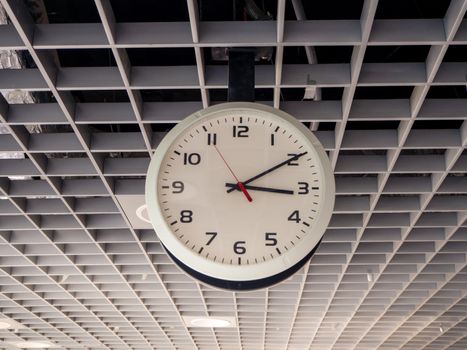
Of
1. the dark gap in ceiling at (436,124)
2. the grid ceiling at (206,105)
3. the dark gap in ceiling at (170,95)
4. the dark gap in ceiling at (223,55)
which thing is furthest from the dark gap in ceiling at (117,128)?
the dark gap in ceiling at (436,124)

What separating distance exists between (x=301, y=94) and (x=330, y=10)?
56cm

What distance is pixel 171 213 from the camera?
5.33ft

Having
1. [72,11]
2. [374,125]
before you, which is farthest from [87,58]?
[374,125]

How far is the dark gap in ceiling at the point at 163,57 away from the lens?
98.9 inches

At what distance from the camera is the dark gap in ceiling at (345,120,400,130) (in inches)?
117

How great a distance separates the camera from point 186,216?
1.62 meters

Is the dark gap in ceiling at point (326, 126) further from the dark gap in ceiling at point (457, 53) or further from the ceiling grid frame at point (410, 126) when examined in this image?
the dark gap in ceiling at point (457, 53)

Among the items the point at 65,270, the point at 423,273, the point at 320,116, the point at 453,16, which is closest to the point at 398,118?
the point at 320,116

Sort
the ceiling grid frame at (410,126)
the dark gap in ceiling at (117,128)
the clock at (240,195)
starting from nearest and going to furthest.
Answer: the clock at (240,195) → the ceiling grid frame at (410,126) → the dark gap in ceiling at (117,128)

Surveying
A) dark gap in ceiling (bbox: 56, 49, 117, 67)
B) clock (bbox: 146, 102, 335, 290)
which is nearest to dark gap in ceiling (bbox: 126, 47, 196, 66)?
dark gap in ceiling (bbox: 56, 49, 117, 67)

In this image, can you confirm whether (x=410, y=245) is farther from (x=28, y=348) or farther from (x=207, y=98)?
(x=28, y=348)

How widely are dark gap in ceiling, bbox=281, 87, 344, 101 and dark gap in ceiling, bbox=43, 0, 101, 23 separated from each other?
3.30 ft

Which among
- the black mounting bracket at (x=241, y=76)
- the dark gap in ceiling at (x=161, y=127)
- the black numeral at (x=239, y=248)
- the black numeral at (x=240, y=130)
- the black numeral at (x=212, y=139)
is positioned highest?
the dark gap in ceiling at (x=161, y=127)

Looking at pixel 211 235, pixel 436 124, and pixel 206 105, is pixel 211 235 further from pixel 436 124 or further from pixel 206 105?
pixel 436 124
